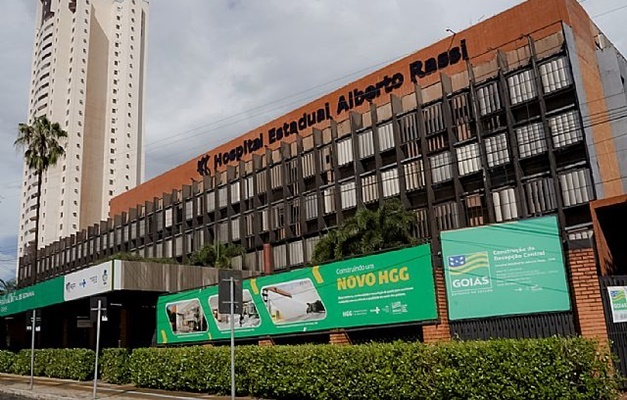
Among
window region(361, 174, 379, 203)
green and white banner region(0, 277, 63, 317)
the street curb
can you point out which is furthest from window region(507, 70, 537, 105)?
green and white banner region(0, 277, 63, 317)

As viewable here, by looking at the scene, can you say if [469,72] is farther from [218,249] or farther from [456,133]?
[218,249]

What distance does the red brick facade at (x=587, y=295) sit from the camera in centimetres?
1152

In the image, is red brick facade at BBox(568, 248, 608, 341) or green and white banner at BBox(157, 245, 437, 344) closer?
red brick facade at BBox(568, 248, 608, 341)

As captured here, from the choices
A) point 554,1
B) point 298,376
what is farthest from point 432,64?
point 298,376

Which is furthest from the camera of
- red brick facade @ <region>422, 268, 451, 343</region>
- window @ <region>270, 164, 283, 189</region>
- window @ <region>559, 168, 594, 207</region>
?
window @ <region>270, 164, 283, 189</region>

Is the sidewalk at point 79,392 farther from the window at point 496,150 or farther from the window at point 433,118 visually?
the window at point 433,118

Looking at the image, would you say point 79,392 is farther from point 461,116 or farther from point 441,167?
point 461,116

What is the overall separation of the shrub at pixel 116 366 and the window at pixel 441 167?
18.4 metres

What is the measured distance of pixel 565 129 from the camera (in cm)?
2628

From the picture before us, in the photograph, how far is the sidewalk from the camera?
17531mm

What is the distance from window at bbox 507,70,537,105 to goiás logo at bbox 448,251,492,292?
17.0 metres

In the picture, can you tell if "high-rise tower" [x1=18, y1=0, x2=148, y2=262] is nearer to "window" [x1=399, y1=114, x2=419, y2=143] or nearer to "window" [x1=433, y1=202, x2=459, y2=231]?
"window" [x1=399, y1=114, x2=419, y2=143]

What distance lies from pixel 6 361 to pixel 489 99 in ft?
105

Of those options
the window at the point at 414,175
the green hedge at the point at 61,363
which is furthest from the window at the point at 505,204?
the green hedge at the point at 61,363
